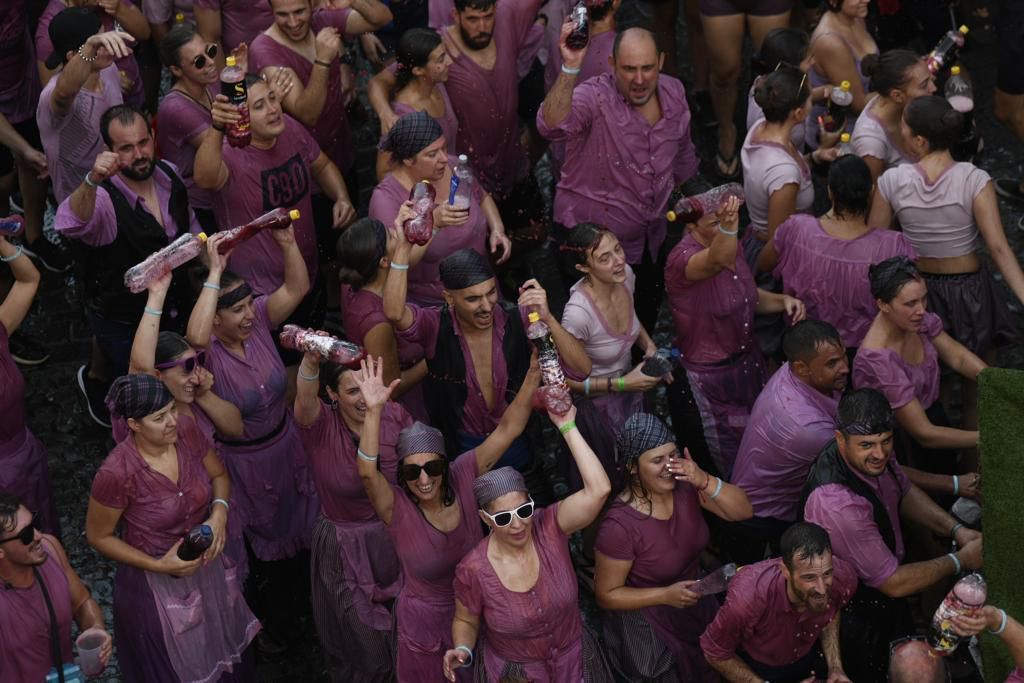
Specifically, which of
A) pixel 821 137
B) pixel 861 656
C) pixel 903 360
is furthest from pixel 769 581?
→ pixel 821 137

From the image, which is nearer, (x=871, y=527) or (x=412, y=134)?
(x=871, y=527)

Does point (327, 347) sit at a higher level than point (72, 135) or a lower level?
higher

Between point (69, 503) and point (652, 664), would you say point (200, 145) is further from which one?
point (652, 664)

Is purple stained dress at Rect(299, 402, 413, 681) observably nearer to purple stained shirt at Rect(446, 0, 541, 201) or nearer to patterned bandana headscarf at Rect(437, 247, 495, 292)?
patterned bandana headscarf at Rect(437, 247, 495, 292)

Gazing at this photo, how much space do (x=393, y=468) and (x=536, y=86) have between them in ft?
10.6

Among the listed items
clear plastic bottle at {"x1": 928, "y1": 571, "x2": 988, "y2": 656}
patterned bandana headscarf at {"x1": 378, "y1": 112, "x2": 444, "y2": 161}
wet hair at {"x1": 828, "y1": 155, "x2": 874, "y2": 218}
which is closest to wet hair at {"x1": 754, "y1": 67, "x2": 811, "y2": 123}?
wet hair at {"x1": 828, "y1": 155, "x2": 874, "y2": 218}

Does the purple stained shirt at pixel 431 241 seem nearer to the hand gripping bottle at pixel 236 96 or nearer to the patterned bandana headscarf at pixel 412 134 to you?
the patterned bandana headscarf at pixel 412 134

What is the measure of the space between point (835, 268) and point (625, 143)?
117cm

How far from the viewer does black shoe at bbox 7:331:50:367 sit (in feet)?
26.3

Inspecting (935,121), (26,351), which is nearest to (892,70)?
(935,121)

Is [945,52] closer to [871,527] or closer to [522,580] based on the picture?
[871,527]

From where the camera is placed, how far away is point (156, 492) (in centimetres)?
568

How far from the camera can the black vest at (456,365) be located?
6293mm

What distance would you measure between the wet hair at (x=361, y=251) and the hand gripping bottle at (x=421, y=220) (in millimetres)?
122
